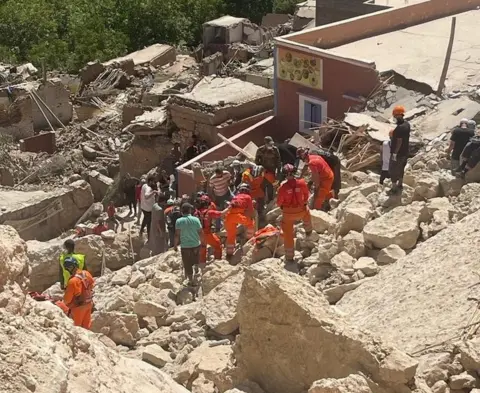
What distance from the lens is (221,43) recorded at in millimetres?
30812

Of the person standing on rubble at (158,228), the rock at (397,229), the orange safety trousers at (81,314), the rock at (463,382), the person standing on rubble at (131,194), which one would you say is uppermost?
the rock at (463,382)

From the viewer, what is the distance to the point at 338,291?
10477 millimetres

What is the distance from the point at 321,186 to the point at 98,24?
24.1 metres

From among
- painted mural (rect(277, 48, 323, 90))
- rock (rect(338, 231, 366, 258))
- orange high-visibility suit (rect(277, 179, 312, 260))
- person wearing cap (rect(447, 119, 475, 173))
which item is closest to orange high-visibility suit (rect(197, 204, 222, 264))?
orange high-visibility suit (rect(277, 179, 312, 260))

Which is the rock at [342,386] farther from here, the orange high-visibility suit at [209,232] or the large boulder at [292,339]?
the orange high-visibility suit at [209,232]

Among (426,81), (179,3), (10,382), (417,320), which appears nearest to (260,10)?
(179,3)

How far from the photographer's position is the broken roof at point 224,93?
720 inches

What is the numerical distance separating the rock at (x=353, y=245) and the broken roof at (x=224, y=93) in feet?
23.7

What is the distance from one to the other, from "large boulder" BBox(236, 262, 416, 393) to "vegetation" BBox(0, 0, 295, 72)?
25027 millimetres

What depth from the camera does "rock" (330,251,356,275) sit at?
10828mm

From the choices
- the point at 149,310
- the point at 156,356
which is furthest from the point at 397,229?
the point at 156,356

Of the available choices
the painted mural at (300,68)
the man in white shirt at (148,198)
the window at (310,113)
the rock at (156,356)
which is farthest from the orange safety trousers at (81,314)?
the painted mural at (300,68)

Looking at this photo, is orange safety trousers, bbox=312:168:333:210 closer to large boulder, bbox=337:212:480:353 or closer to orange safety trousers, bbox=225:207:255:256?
orange safety trousers, bbox=225:207:255:256

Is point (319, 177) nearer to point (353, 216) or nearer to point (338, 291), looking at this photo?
point (353, 216)
